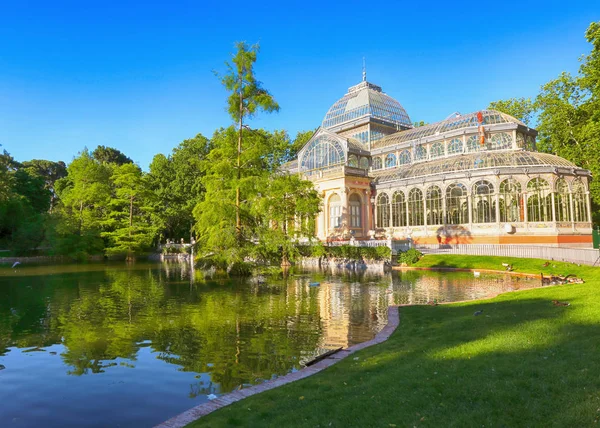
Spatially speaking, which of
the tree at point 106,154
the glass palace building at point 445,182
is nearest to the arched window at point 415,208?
the glass palace building at point 445,182

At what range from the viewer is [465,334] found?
913 cm

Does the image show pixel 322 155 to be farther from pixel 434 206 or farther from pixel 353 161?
pixel 434 206

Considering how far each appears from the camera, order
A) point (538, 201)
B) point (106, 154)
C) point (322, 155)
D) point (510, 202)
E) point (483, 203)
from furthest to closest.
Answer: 1. point (106, 154)
2. point (322, 155)
3. point (483, 203)
4. point (510, 202)
5. point (538, 201)

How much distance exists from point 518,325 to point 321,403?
18.4ft

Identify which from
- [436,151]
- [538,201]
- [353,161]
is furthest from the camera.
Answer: [353,161]

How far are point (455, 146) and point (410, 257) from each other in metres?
17.9

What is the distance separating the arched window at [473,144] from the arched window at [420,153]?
4.88 metres

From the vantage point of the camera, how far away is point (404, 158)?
48125 millimetres

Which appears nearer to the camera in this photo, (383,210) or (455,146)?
(455,146)

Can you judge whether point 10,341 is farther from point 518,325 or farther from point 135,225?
point 135,225

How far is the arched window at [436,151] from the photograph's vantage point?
4509 cm

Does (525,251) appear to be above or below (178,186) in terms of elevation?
below

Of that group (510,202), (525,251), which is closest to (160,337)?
(525,251)

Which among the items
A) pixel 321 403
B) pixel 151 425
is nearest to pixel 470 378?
pixel 321 403
